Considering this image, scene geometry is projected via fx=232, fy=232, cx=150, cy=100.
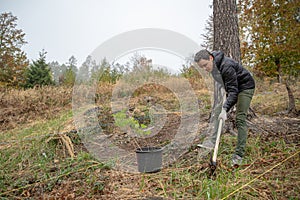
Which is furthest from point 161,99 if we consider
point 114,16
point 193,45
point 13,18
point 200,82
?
point 13,18

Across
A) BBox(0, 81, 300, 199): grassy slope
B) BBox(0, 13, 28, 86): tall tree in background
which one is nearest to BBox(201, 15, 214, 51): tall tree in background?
BBox(0, 13, 28, 86): tall tree in background

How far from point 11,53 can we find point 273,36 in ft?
36.8

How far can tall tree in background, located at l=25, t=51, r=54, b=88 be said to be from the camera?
1091 cm

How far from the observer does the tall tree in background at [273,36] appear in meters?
4.57

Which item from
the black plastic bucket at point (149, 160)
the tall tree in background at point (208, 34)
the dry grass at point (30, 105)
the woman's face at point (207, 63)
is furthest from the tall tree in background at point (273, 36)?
the tall tree in background at point (208, 34)

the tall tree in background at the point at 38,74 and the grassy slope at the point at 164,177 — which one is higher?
the tall tree in background at the point at 38,74

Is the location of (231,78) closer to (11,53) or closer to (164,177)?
(164,177)

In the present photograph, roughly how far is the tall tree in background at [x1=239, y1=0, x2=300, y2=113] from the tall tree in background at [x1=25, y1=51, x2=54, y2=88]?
30.4ft

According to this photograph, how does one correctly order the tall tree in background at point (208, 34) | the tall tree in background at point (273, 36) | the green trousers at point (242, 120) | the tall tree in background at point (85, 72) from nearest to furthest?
the green trousers at point (242, 120)
the tall tree in background at point (273, 36)
the tall tree in background at point (85, 72)
the tall tree in background at point (208, 34)

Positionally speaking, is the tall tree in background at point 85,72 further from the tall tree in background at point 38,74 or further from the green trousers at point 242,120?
the tall tree in background at point 38,74

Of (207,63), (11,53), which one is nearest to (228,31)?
(207,63)

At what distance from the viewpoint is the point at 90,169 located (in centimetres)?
233

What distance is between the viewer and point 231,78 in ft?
7.61

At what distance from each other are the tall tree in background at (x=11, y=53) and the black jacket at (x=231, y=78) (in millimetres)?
10501
